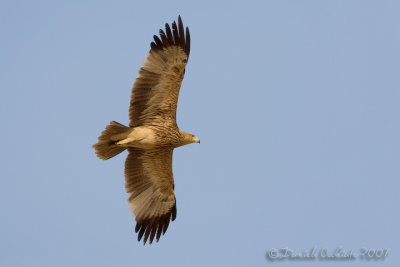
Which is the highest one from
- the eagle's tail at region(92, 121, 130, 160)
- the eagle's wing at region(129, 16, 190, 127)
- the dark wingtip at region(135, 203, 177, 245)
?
the eagle's wing at region(129, 16, 190, 127)

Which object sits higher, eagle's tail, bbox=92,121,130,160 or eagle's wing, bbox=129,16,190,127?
eagle's wing, bbox=129,16,190,127

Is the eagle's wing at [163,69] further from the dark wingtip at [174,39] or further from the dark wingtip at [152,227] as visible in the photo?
the dark wingtip at [152,227]

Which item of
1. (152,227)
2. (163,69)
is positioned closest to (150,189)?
(152,227)

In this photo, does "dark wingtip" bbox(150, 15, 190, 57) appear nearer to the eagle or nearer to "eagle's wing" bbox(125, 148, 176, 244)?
the eagle

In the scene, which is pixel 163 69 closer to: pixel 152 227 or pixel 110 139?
pixel 110 139

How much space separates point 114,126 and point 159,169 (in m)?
1.58

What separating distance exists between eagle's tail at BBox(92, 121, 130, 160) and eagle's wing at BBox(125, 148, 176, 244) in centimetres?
66

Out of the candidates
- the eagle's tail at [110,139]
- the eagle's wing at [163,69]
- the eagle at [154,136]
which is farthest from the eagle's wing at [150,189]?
the eagle's wing at [163,69]

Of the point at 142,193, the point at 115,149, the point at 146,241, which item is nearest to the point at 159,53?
the point at 115,149

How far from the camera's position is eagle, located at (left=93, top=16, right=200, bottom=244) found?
927 cm

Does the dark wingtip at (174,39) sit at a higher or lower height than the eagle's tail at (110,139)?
higher

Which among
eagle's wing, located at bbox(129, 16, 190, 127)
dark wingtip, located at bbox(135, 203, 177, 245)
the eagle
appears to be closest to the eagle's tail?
the eagle

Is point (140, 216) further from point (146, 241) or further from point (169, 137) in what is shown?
point (169, 137)

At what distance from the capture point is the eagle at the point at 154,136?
9266 millimetres
